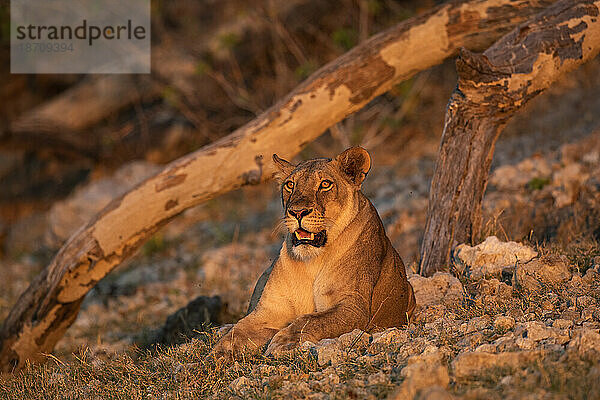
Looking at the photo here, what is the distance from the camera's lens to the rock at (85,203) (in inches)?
532

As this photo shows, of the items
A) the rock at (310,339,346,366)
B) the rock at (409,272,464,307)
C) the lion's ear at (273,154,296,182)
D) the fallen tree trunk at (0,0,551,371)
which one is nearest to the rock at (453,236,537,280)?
the rock at (409,272,464,307)

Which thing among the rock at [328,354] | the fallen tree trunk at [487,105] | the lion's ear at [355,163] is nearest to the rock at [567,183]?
the fallen tree trunk at [487,105]

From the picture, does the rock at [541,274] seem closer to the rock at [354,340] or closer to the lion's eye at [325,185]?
the rock at [354,340]

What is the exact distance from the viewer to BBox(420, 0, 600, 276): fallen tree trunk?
6680 millimetres

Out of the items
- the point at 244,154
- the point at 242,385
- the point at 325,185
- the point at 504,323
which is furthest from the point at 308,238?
the point at 244,154

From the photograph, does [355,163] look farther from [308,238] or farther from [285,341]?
[285,341]

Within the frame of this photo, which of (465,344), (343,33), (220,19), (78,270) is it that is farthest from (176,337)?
(220,19)

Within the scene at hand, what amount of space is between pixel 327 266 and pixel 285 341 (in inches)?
30.7

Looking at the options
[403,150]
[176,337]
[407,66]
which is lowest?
[176,337]

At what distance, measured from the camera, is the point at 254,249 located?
452 inches

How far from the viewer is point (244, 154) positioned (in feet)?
24.5

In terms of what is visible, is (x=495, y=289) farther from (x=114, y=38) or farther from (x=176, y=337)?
(x=114, y=38)

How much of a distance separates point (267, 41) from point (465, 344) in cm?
1103

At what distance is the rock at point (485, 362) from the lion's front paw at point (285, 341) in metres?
1.19
